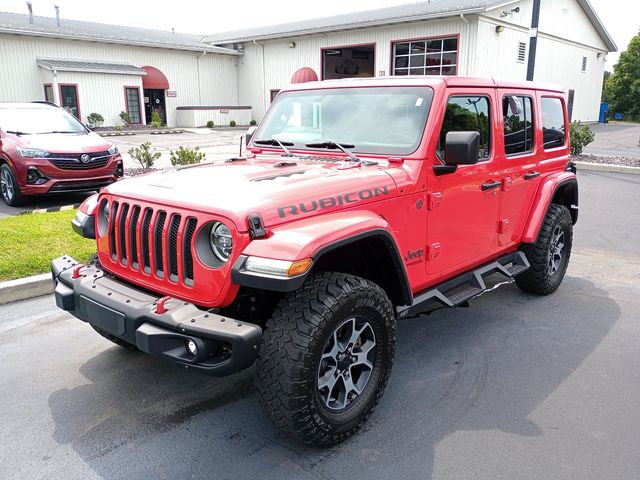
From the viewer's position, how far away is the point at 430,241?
3721mm

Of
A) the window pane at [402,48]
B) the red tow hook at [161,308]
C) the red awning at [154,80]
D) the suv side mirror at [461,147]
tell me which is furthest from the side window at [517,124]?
the red awning at [154,80]

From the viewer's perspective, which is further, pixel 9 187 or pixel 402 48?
pixel 402 48

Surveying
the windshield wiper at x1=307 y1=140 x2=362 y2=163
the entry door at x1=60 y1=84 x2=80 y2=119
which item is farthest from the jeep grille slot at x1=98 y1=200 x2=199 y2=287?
the entry door at x1=60 y1=84 x2=80 y2=119

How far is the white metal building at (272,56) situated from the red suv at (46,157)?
17833mm

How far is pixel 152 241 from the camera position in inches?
120

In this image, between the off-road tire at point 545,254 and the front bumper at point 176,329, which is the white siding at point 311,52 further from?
the front bumper at point 176,329

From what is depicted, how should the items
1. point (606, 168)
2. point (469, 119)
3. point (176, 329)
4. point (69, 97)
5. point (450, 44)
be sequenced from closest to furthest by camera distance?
point (176, 329)
point (469, 119)
point (606, 168)
point (450, 44)
point (69, 97)

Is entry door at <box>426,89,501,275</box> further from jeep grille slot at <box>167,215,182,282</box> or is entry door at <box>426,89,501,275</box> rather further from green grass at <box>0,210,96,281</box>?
green grass at <box>0,210,96,281</box>

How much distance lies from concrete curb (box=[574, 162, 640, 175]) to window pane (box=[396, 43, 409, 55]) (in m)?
13.7

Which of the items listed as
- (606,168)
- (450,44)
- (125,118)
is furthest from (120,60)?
(606,168)

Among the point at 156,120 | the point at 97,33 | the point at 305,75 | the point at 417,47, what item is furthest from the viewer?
the point at 156,120

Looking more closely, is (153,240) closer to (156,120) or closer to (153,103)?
(156,120)

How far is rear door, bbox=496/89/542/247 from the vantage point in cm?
447

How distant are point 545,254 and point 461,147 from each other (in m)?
2.26
